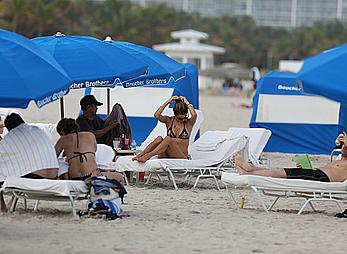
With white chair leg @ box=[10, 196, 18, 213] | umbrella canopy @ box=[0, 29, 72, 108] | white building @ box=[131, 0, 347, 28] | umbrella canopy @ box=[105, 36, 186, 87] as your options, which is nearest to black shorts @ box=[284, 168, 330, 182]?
umbrella canopy @ box=[0, 29, 72, 108]

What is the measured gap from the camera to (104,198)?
7.49 meters

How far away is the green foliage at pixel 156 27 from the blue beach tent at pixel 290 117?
128 feet

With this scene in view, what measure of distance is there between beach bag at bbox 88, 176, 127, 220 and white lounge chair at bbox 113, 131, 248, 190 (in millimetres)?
2082

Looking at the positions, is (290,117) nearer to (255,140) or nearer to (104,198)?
(255,140)

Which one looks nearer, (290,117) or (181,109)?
(181,109)

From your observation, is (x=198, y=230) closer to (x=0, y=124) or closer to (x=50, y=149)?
(x=50, y=149)

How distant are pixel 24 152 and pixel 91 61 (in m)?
1.85

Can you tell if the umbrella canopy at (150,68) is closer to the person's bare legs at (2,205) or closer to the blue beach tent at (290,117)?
the person's bare legs at (2,205)

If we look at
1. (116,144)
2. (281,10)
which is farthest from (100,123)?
(281,10)

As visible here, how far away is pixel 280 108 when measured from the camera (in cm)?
1488

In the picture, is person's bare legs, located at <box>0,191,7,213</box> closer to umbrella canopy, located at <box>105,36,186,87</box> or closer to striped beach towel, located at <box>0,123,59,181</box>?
striped beach towel, located at <box>0,123,59,181</box>

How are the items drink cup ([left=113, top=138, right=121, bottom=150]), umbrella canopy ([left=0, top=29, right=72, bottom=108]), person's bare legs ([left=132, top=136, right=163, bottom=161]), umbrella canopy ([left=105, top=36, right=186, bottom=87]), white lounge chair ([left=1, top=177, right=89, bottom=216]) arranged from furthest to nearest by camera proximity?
drink cup ([left=113, top=138, right=121, bottom=150]) → umbrella canopy ([left=105, top=36, right=186, bottom=87]) → person's bare legs ([left=132, top=136, right=163, bottom=161]) → white lounge chair ([left=1, top=177, right=89, bottom=216]) → umbrella canopy ([left=0, top=29, right=72, bottom=108])

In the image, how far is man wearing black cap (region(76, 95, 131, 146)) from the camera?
10.2 m

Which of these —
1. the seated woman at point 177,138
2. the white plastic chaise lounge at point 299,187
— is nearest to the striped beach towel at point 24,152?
the white plastic chaise lounge at point 299,187
